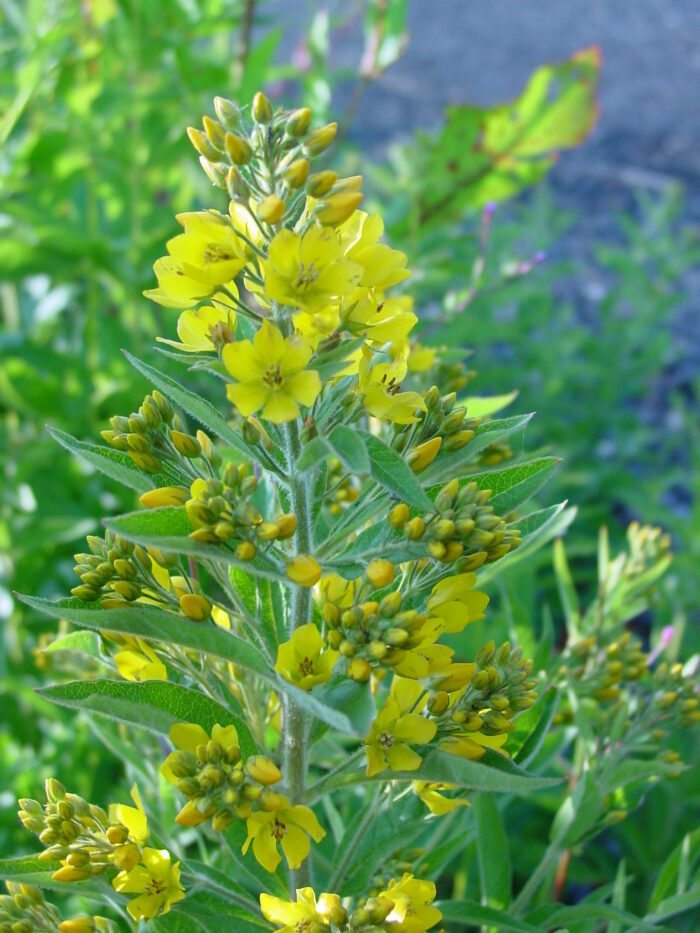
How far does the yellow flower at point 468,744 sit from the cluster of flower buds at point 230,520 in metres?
0.38

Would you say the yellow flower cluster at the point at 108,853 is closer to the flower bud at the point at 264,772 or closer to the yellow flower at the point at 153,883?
the yellow flower at the point at 153,883

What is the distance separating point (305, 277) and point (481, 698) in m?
0.66

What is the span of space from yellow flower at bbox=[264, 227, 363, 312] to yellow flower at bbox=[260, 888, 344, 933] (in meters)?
0.82

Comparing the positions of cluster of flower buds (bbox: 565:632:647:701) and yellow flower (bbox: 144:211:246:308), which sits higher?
yellow flower (bbox: 144:211:246:308)

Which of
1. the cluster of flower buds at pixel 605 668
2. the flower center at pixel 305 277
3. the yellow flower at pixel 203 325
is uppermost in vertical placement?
the flower center at pixel 305 277

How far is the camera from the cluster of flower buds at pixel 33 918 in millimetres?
1409

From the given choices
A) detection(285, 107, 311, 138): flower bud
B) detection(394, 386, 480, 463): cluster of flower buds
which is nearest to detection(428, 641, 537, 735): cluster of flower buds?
detection(394, 386, 480, 463): cluster of flower buds

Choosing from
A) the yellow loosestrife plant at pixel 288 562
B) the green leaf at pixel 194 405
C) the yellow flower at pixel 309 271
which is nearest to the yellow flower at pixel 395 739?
the yellow loosestrife plant at pixel 288 562

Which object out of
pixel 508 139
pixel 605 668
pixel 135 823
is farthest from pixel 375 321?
pixel 508 139

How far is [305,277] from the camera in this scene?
1.22 meters

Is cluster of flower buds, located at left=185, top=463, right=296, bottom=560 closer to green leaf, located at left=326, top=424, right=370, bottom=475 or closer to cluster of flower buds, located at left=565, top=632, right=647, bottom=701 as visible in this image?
green leaf, located at left=326, top=424, right=370, bottom=475

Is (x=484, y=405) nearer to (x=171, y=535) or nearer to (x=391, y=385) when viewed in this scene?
(x=391, y=385)

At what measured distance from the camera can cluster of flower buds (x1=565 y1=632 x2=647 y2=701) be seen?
6.04 ft

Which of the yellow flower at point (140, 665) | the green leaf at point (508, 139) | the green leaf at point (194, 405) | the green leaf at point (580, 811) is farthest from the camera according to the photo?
the green leaf at point (508, 139)
